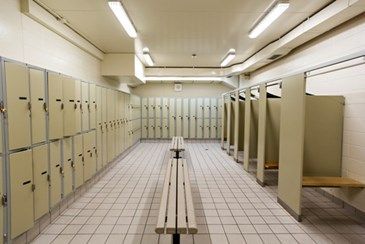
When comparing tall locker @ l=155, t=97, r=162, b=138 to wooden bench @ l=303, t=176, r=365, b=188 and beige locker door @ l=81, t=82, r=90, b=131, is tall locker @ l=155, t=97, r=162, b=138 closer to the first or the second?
beige locker door @ l=81, t=82, r=90, b=131

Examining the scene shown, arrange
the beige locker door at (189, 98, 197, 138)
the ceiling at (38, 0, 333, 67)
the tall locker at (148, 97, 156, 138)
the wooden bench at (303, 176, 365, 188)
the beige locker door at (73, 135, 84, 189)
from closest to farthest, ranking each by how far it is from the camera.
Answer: the wooden bench at (303, 176, 365, 188)
the ceiling at (38, 0, 333, 67)
the beige locker door at (73, 135, 84, 189)
the beige locker door at (189, 98, 197, 138)
the tall locker at (148, 97, 156, 138)

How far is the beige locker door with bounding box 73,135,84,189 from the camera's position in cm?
386

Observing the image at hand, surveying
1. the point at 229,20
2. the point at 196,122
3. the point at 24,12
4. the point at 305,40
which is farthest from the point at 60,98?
Answer: the point at 196,122

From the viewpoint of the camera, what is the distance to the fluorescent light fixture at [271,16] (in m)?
3.41

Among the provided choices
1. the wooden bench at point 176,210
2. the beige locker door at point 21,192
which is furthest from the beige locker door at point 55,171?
the wooden bench at point 176,210

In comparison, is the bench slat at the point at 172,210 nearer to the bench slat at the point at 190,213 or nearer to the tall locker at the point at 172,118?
the bench slat at the point at 190,213

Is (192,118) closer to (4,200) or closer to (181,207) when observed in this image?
(181,207)

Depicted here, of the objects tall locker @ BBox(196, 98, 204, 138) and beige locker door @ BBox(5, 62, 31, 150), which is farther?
tall locker @ BBox(196, 98, 204, 138)

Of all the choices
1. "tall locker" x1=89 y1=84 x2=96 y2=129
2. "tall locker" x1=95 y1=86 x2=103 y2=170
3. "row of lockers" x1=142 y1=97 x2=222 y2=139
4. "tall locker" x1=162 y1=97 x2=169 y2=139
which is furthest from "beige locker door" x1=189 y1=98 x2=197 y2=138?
"tall locker" x1=89 y1=84 x2=96 y2=129

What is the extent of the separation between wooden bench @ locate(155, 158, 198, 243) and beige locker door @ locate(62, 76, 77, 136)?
1622 millimetres

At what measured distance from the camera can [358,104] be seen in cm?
350

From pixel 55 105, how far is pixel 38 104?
407 mm

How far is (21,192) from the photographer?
2.51 metres

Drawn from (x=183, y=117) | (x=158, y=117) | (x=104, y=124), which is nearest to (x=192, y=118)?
(x=183, y=117)
